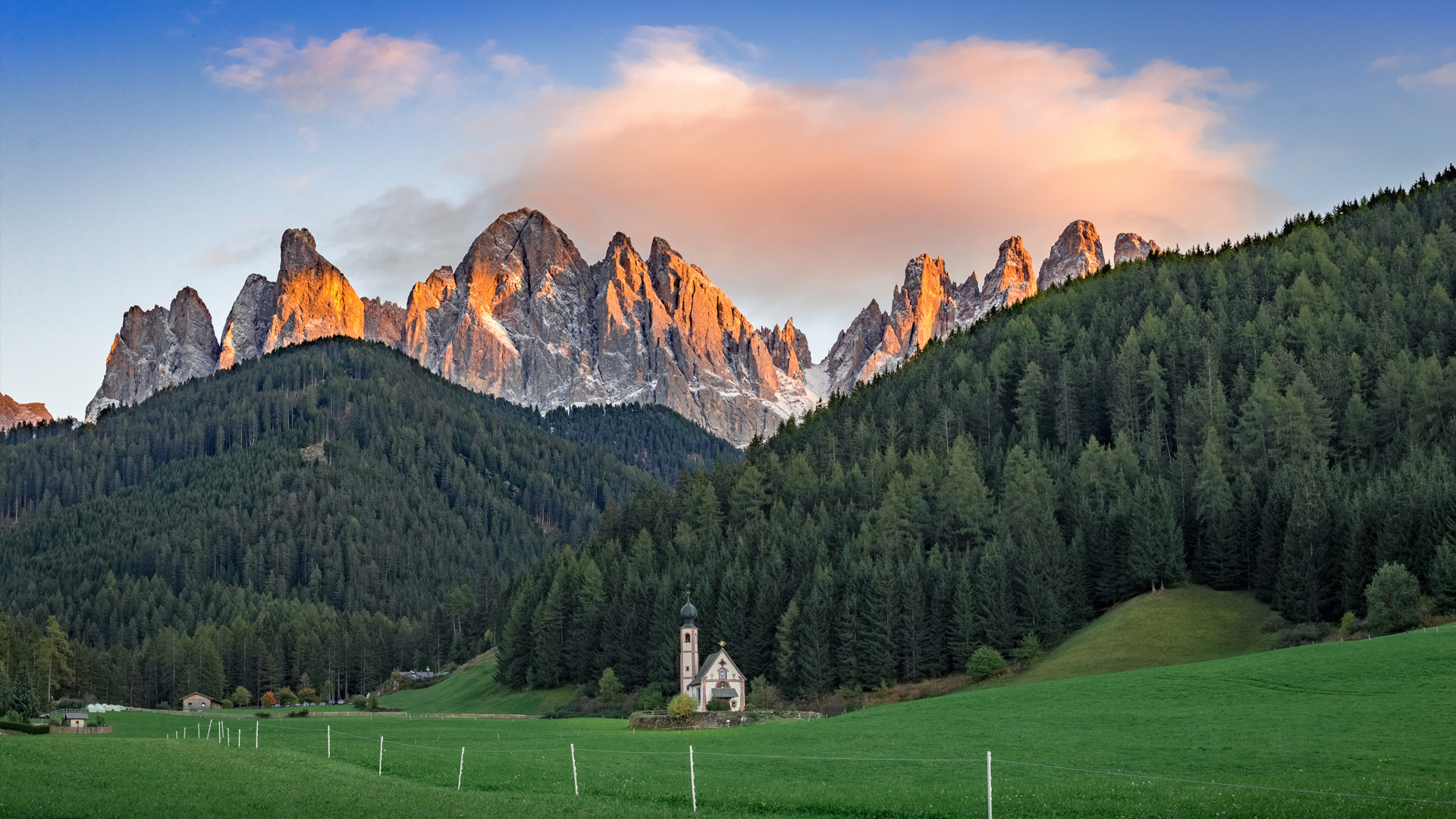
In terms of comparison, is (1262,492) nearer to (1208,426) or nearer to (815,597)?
(1208,426)

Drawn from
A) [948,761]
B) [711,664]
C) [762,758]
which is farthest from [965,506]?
[948,761]

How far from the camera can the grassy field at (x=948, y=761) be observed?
32875 mm

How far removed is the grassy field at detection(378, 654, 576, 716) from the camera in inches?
4904

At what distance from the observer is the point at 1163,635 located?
93.1 metres

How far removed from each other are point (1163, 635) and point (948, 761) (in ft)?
189

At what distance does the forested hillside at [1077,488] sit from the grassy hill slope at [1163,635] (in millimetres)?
2872

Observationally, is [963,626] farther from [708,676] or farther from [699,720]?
[699,720]

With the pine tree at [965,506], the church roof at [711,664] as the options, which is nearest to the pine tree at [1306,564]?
the pine tree at [965,506]

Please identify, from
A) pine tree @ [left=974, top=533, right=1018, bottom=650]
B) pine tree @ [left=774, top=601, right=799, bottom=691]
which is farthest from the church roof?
pine tree @ [left=974, top=533, right=1018, bottom=650]

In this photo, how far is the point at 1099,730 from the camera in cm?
5253

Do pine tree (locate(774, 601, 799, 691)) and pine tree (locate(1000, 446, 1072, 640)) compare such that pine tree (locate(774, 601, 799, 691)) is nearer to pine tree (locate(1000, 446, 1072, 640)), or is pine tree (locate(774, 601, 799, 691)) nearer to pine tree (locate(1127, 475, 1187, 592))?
pine tree (locate(1000, 446, 1072, 640))

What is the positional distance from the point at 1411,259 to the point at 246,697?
16312 cm

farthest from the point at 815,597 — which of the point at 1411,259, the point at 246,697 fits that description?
the point at 1411,259

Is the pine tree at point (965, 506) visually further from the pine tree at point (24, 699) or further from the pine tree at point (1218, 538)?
the pine tree at point (24, 699)
